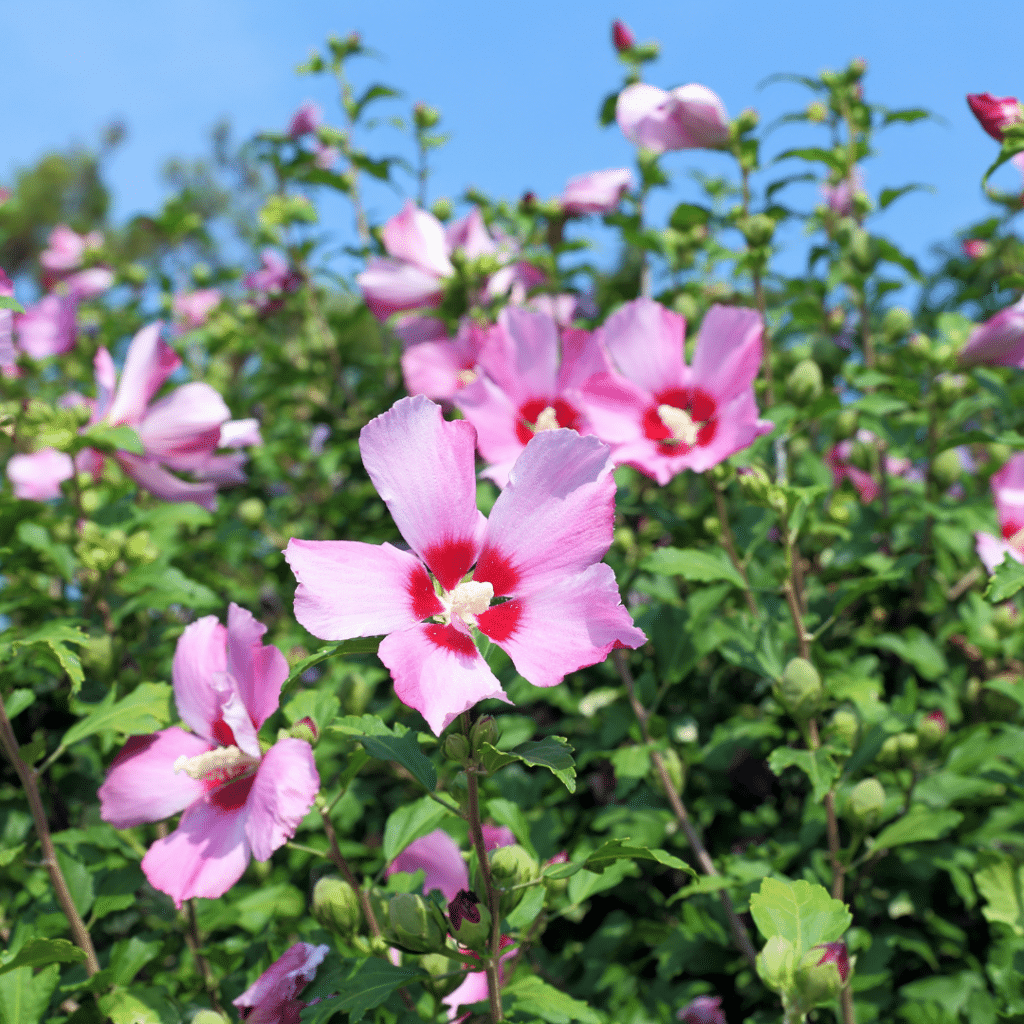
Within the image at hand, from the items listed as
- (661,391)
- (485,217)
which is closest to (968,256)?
(485,217)

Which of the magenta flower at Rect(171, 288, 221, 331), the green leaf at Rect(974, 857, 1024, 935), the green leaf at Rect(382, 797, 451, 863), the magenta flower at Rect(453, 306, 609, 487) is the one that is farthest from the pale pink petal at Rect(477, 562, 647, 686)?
the magenta flower at Rect(171, 288, 221, 331)

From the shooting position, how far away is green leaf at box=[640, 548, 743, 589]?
1.64m

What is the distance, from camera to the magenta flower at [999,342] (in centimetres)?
200

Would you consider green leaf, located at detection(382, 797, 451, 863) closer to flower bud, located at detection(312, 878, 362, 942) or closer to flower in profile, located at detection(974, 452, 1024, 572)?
flower bud, located at detection(312, 878, 362, 942)

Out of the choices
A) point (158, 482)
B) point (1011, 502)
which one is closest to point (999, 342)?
point (1011, 502)

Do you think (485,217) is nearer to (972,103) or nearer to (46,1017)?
(972,103)

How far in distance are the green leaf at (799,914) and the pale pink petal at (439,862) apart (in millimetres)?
602

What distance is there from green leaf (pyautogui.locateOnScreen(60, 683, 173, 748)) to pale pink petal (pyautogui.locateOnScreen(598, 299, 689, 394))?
1.04 metres

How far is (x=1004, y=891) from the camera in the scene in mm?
1611

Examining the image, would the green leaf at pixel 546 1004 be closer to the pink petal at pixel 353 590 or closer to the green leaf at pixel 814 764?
the green leaf at pixel 814 764

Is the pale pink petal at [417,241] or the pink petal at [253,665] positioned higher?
the pale pink petal at [417,241]

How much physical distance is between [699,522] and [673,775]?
2.17 feet

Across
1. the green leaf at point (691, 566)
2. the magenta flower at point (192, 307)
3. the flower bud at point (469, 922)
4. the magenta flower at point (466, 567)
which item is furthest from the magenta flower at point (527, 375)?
the magenta flower at point (192, 307)

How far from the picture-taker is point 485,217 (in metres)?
3.43
